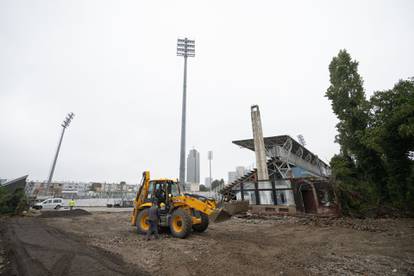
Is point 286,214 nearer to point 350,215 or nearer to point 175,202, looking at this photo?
point 350,215

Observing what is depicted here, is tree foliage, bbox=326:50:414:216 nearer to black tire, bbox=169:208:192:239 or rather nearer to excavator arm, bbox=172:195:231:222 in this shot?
excavator arm, bbox=172:195:231:222

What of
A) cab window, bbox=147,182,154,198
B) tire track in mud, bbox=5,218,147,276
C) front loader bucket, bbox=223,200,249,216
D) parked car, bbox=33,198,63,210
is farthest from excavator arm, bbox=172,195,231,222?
parked car, bbox=33,198,63,210

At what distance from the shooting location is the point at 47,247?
6008 millimetres

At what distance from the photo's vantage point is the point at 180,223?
24.9 feet

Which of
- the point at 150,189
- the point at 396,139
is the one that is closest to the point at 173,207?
the point at 150,189

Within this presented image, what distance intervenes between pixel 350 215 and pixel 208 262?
10.2 m

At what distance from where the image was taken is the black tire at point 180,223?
7.13m

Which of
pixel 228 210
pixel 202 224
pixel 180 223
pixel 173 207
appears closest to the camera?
pixel 180 223

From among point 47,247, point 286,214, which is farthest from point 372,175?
point 47,247

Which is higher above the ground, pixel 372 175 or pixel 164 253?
pixel 372 175

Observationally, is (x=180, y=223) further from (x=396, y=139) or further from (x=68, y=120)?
(x=68, y=120)

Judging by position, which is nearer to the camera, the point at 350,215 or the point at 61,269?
the point at 61,269

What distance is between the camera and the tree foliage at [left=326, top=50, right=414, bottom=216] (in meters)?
11.1

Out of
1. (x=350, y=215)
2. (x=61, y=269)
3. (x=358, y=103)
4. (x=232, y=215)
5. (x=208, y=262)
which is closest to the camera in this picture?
(x=61, y=269)
